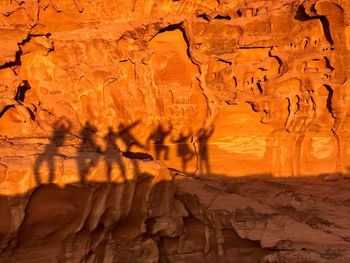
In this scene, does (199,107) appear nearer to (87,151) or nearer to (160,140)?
(160,140)

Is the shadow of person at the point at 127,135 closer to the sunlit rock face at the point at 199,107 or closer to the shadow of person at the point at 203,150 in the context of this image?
the sunlit rock face at the point at 199,107

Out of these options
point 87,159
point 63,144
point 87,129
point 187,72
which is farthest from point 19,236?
point 187,72

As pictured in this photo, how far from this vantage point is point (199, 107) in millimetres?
9539

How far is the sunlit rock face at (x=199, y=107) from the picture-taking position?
691 centimetres

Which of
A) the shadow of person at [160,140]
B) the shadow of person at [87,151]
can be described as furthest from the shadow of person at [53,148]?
the shadow of person at [160,140]

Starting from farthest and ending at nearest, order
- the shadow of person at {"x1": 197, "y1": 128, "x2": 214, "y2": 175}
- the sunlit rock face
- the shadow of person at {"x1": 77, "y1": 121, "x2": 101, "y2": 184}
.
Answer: the shadow of person at {"x1": 197, "y1": 128, "x2": 214, "y2": 175}, the sunlit rock face, the shadow of person at {"x1": 77, "y1": 121, "x2": 101, "y2": 184}

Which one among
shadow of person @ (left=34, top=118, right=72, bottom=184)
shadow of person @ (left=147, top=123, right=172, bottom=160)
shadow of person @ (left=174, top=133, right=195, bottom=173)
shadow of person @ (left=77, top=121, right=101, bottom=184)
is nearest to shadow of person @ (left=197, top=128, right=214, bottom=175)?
shadow of person @ (left=174, top=133, right=195, bottom=173)

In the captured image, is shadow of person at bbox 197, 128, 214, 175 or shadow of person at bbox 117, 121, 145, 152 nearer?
shadow of person at bbox 117, 121, 145, 152

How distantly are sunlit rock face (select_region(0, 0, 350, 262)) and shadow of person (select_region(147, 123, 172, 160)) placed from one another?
3 cm

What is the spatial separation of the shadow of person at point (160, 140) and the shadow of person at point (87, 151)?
156 cm

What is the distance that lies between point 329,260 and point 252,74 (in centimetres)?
512

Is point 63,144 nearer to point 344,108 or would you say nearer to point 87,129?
point 87,129

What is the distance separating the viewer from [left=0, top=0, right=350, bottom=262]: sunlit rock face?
22.7 feet

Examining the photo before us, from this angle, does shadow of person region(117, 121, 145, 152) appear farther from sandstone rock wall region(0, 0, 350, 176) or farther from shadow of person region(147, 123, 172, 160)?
shadow of person region(147, 123, 172, 160)
